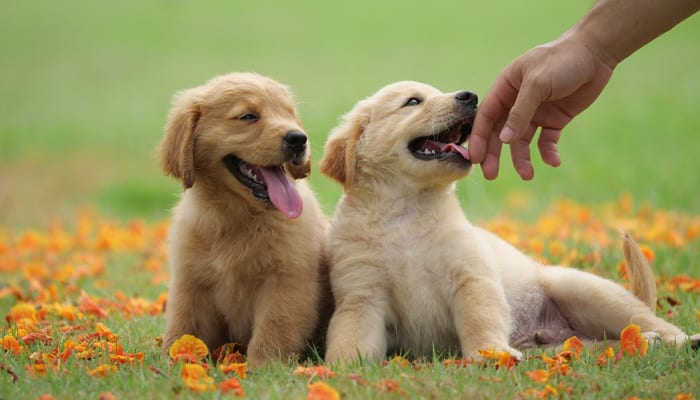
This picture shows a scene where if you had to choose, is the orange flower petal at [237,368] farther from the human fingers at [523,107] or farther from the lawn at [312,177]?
the human fingers at [523,107]

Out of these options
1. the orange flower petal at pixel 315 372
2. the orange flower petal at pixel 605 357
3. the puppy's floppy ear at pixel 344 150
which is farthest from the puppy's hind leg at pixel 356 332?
the orange flower petal at pixel 605 357

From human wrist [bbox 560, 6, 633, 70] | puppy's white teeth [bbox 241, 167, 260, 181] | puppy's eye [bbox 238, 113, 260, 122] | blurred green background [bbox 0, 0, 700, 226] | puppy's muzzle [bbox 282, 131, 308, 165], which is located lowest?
blurred green background [bbox 0, 0, 700, 226]

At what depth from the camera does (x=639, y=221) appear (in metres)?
7.58

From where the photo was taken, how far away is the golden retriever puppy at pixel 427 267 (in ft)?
13.0

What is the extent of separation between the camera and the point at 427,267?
13.4 feet

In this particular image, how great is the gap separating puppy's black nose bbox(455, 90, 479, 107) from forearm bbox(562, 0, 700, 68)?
605mm

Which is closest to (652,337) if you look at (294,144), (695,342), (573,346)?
(695,342)

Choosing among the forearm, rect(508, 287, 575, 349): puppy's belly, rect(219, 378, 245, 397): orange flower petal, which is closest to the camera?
rect(219, 378, 245, 397): orange flower petal

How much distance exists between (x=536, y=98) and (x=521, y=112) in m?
0.09

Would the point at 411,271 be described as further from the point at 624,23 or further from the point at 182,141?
the point at 624,23

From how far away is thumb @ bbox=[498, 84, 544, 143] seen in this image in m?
3.84

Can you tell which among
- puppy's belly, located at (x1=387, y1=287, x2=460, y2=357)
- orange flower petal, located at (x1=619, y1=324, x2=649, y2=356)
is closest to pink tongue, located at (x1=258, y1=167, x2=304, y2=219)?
puppy's belly, located at (x1=387, y1=287, x2=460, y2=357)

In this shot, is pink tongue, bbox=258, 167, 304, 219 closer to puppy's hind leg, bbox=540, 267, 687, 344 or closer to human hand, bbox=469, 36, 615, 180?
human hand, bbox=469, 36, 615, 180

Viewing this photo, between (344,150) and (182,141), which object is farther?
(344,150)
